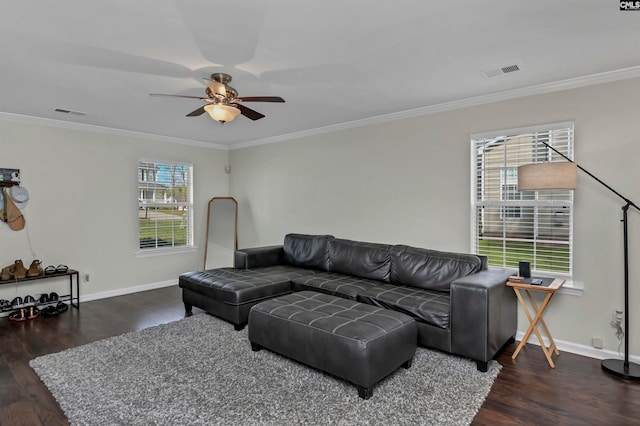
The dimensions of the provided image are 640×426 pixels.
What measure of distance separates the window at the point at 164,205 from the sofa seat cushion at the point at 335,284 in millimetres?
2915

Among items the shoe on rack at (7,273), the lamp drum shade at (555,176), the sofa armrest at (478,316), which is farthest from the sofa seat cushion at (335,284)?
the shoe on rack at (7,273)

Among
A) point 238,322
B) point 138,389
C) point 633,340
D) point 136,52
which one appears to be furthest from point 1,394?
point 633,340

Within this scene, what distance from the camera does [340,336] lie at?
2.51 metres

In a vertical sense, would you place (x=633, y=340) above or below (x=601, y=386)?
above

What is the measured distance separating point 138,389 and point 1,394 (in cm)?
95

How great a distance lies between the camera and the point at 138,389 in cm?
254

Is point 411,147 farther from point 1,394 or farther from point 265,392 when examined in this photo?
point 1,394

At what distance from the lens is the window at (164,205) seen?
5637 millimetres

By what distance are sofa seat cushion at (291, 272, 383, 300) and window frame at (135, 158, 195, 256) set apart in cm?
287

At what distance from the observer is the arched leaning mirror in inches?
253

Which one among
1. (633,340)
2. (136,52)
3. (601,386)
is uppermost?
(136,52)

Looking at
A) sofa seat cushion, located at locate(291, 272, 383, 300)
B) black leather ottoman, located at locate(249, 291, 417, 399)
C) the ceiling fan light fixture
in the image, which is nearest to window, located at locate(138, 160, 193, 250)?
sofa seat cushion, located at locate(291, 272, 383, 300)

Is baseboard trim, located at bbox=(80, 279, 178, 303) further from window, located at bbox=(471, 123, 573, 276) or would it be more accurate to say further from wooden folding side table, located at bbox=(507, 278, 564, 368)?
wooden folding side table, located at bbox=(507, 278, 564, 368)

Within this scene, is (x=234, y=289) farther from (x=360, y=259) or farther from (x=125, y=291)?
(x=125, y=291)
